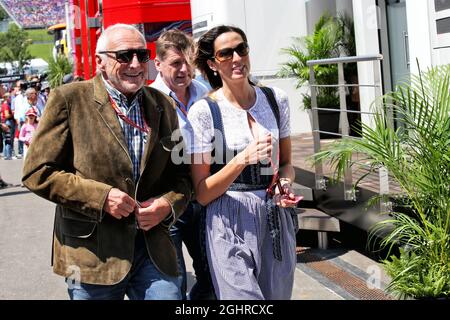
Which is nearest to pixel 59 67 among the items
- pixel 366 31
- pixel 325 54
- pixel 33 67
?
pixel 325 54

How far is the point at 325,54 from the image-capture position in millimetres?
12945

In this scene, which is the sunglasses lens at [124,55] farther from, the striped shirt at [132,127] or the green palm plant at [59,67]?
the green palm plant at [59,67]

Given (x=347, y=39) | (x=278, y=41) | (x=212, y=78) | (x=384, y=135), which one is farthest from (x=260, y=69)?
(x=212, y=78)

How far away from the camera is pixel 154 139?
12.6 ft

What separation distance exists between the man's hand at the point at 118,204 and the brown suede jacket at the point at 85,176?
0.03 m

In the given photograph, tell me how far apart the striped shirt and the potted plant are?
30.1 ft

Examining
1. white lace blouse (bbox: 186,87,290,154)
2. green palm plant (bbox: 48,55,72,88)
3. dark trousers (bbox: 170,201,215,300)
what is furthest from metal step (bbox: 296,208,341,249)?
green palm plant (bbox: 48,55,72,88)

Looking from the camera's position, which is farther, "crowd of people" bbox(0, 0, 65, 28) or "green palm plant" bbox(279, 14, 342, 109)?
"crowd of people" bbox(0, 0, 65, 28)

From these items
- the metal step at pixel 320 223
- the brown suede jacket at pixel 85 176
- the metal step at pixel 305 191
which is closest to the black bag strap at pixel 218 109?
the brown suede jacket at pixel 85 176

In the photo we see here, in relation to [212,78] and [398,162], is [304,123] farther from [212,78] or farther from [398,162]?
[212,78]

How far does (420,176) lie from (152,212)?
2343 mm

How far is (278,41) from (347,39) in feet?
3.43

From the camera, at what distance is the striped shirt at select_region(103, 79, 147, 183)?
3.79 metres

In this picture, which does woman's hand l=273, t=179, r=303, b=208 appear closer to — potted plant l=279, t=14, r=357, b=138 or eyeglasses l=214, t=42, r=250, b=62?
eyeglasses l=214, t=42, r=250, b=62
